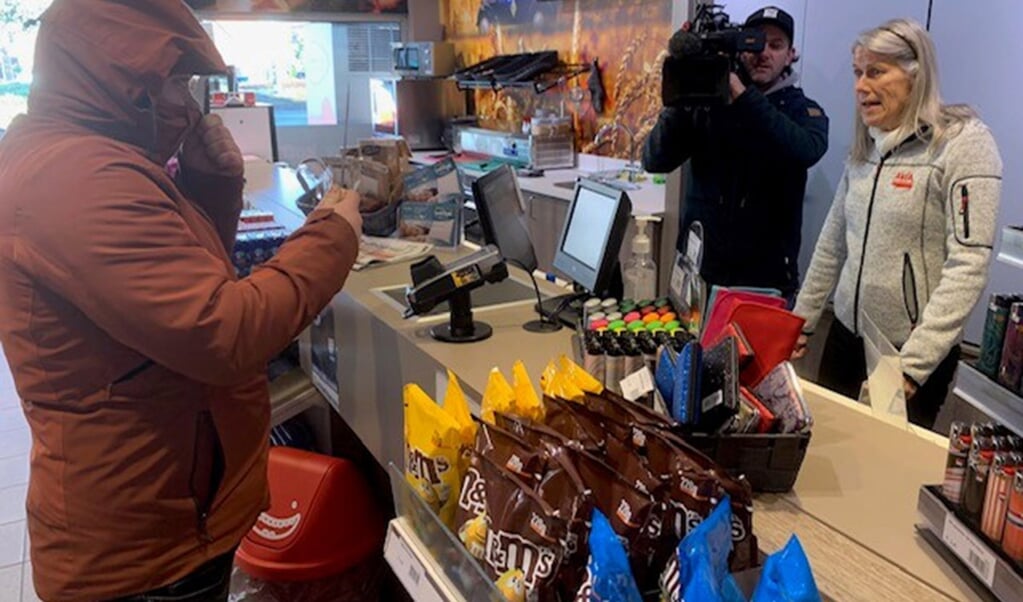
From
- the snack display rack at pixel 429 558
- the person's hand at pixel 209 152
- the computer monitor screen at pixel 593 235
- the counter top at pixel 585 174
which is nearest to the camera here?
the snack display rack at pixel 429 558

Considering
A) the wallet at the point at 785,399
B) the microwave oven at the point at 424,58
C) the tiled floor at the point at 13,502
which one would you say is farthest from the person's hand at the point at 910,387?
the microwave oven at the point at 424,58

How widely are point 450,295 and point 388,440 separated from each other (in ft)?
1.59

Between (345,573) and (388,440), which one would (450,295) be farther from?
(345,573)

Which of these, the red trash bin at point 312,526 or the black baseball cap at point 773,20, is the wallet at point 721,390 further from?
the black baseball cap at point 773,20

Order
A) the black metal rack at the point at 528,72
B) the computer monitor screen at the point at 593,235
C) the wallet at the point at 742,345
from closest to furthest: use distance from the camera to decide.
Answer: the wallet at the point at 742,345, the computer monitor screen at the point at 593,235, the black metal rack at the point at 528,72

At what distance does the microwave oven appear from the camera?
6.96 meters

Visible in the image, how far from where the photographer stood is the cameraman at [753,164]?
2.67 metres

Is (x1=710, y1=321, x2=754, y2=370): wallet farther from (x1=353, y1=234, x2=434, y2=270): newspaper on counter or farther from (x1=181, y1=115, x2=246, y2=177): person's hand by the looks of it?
(x1=353, y1=234, x2=434, y2=270): newspaper on counter

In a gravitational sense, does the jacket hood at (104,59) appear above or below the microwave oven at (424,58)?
below

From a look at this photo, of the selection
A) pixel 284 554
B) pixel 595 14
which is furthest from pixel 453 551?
pixel 595 14

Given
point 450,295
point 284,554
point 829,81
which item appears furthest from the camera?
point 829,81

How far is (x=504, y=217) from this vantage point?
91.3 inches

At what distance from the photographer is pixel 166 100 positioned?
130 centimetres

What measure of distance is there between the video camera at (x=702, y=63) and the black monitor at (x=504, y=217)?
58 centimetres
